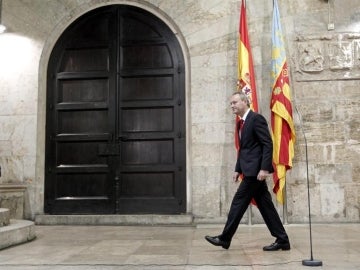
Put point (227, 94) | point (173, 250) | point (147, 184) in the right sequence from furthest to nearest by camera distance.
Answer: point (147, 184) < point (227, 94) < point (173, 250)

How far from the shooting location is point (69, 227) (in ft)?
25.8

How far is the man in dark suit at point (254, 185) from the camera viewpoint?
5.25 m

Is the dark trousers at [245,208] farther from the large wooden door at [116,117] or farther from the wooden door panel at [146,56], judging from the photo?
the wooden door panel at [146,56]

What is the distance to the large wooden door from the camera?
28.0 feet

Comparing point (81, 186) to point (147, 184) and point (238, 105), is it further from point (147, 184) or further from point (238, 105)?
point (238, 105)

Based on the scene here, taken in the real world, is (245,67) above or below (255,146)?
above

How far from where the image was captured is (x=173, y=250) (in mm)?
5441

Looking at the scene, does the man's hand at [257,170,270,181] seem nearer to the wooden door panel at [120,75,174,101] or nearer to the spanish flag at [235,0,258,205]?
the spanish flag at [235,0,258,205]

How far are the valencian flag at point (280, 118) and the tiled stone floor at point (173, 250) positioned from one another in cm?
97

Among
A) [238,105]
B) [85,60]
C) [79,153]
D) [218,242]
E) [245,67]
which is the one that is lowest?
[218,242]

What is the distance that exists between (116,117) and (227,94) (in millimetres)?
2197

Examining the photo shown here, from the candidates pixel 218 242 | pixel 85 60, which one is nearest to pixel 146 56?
pixel 85 60

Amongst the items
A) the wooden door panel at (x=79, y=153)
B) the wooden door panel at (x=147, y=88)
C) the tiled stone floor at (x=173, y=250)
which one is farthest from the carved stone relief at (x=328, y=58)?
the wooden door panel at (x=79, y=153)

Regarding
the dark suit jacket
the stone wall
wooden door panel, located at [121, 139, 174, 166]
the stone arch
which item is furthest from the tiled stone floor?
wooden door panel, located at [121, 139, 174, 166]
